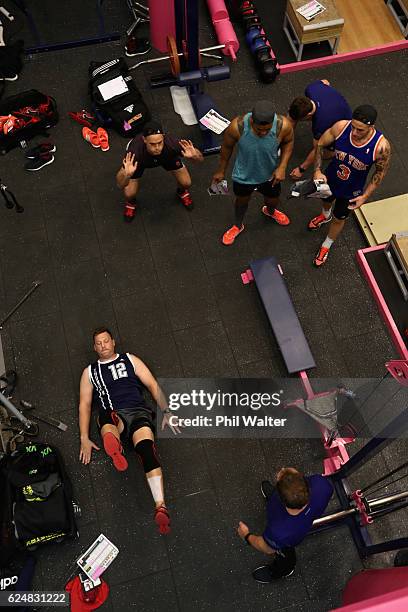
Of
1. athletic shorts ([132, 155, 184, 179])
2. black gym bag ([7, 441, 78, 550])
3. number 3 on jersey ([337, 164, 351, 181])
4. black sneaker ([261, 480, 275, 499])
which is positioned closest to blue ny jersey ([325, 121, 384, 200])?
number 3 on jersey ([337, 164, 351, 181])

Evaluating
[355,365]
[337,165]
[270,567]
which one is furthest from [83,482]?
[337,165]

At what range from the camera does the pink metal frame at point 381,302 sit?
4.65m

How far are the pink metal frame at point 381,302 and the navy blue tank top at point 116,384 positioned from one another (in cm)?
223

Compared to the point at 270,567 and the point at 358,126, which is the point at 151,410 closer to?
the point at 270,567

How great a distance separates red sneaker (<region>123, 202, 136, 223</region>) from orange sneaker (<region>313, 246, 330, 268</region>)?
5.77 ft

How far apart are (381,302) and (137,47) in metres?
3.87

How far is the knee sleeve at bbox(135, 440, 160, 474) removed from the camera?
394cm

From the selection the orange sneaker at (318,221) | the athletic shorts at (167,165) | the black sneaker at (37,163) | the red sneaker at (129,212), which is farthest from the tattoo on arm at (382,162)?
the black sneaker at (37,163)

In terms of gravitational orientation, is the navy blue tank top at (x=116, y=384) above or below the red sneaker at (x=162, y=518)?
above

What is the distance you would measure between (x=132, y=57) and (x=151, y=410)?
4.07 meters

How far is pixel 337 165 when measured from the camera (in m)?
4.20

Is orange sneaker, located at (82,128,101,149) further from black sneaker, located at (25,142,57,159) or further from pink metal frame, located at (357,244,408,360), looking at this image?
pink metal frame, located at (357,244,408,360)

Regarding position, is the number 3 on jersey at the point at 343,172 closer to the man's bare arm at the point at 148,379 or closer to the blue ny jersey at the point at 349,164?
the blue ny jersey at the point at 349,164

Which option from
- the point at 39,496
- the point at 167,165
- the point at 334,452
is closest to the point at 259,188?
the point at 167,165
